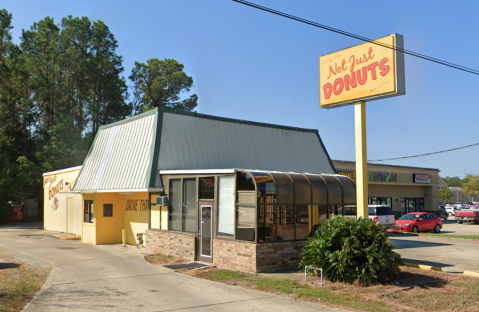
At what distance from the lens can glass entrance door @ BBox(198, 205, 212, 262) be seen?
49.6 feet

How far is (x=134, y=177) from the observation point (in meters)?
18.3

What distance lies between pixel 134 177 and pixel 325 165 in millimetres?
11800

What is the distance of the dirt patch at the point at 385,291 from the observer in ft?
30.2

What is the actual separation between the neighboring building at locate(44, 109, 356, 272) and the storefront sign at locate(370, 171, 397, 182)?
16.1 m

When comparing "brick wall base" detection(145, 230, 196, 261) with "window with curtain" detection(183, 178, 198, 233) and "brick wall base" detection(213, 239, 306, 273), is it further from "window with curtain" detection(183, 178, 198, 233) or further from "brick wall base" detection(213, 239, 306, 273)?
"brick wall base" detection(213, 239, 306, 273)

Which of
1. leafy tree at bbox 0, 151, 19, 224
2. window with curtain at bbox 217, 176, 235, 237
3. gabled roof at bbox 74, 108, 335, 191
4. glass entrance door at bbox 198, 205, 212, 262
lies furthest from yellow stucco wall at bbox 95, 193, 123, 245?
leafy tree at bbox 0, 151, 19, 224

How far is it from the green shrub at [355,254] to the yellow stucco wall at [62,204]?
1856 centimetres

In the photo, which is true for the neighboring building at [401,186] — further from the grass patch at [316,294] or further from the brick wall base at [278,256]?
the grass patch at [316,294]

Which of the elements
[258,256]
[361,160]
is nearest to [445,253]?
[361,160]

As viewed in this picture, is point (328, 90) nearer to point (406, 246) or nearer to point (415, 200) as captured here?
point (406, 246)

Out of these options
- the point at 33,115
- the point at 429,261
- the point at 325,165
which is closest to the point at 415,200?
the point at 325,165

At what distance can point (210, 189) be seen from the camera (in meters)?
15.3

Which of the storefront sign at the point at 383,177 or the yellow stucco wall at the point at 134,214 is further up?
the storefront sign at the point at 383,177

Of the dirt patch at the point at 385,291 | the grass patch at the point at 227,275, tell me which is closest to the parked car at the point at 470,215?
the dirt patch at the point at 385,291
